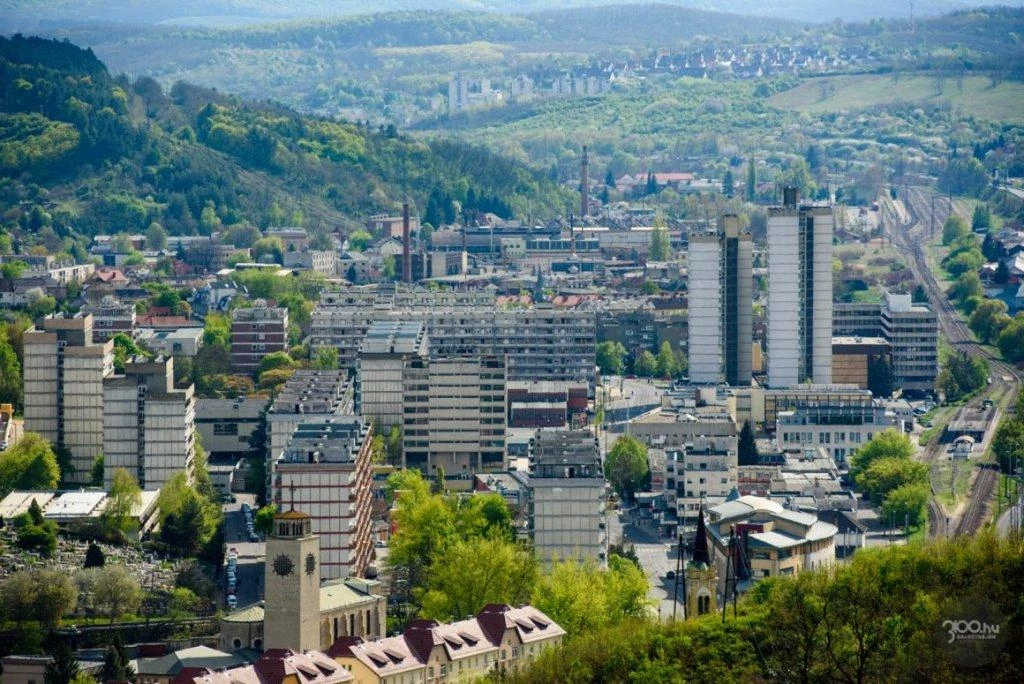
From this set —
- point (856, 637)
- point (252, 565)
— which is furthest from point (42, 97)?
point (856, 637)

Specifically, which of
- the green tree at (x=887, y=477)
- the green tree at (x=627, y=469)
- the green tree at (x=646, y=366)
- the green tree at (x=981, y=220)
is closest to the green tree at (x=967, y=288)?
the green tree at (x=981, y=220)

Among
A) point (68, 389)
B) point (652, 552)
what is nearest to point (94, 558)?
point (68, 389)

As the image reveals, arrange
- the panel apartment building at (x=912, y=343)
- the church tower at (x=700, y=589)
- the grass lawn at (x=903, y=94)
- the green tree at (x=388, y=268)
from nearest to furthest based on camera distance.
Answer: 1. the church tower at (x=700, y=589)
2. the panel apartment building at (x=912, y=343)
3. the green tree at (x=388, y=268)
4. the grass lawn at (x=903, y=94)

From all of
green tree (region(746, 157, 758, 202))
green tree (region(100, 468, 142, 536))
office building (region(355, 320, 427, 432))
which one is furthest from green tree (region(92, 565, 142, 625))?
green tree (region(746, 157, 758, 202))

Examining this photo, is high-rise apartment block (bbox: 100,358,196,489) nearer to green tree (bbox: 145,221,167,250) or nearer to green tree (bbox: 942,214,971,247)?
green tree (bbox: 145,221,167,250)

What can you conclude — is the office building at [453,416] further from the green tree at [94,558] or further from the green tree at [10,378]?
the green tree at [94,558]

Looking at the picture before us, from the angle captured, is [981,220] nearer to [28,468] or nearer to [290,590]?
[28,468]
